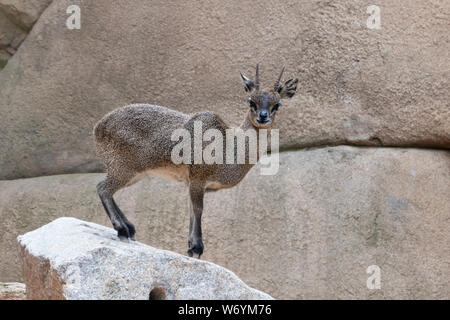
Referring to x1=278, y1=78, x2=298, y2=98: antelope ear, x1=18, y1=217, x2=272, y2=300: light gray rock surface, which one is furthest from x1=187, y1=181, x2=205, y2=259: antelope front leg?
x1=278, y1=78, x2=298, y2=98: antelope ear

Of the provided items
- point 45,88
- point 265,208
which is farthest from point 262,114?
point 45,88

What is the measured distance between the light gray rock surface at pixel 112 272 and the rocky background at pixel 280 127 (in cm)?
318

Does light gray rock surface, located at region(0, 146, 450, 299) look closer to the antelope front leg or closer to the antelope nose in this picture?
the antelope front leg

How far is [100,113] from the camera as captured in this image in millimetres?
10016

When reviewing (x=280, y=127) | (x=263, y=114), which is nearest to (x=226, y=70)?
(x=280, y=127)

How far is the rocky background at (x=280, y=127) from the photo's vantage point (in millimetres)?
8859

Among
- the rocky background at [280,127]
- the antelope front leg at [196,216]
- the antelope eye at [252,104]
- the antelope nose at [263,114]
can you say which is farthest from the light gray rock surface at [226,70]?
the antelope front leg at [196,216]

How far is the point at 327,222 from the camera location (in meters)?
8.92

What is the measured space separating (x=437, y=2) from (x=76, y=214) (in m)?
5.19

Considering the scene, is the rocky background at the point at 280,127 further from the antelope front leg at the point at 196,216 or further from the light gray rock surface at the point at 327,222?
the antelope front leg at the point at 196,216

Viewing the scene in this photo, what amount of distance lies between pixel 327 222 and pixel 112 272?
4.22 meters

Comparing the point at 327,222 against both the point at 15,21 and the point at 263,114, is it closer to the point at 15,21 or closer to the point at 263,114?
the point at 263,114
